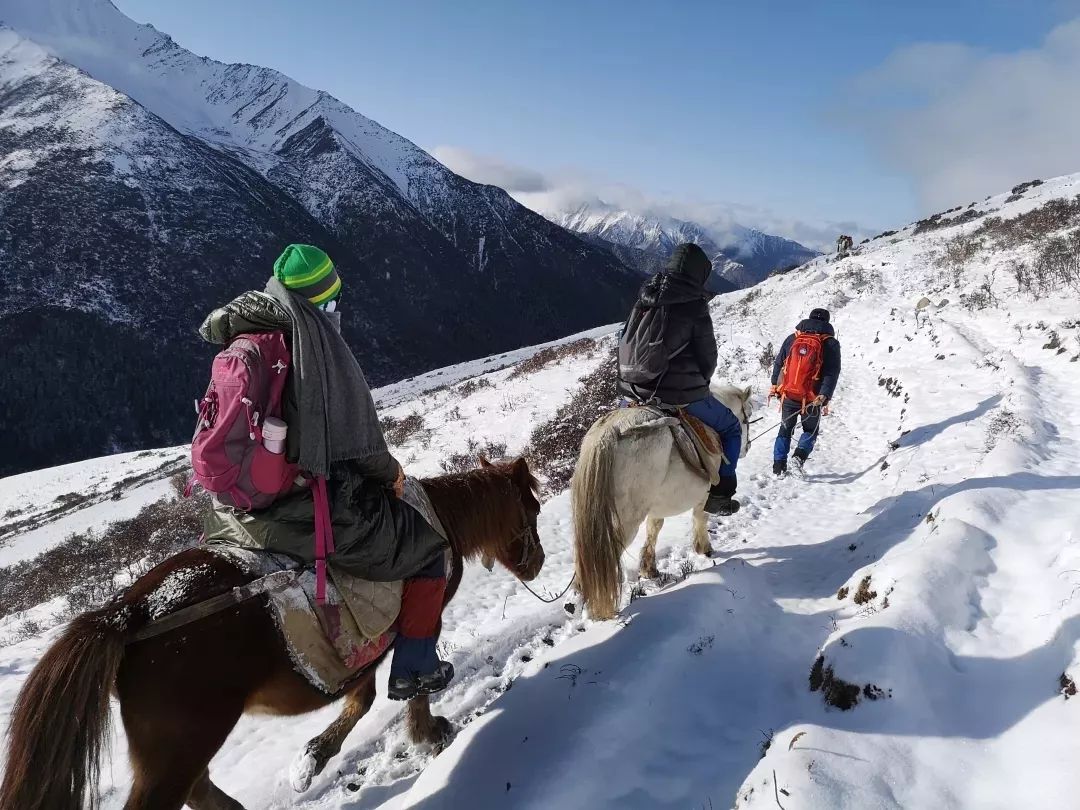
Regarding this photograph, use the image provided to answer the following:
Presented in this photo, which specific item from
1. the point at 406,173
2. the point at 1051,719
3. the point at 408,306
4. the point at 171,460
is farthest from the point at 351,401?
the point at 406,173

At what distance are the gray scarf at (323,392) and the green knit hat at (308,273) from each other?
0.17 feet

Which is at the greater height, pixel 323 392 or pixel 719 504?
pixel 323 392

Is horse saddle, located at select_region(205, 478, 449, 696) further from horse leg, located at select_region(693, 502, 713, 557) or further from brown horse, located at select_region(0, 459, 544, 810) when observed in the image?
A: horse leg, located at select_region(693, 502, 713, 557)

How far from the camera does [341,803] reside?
356cm

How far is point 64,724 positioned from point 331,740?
67.3 inches

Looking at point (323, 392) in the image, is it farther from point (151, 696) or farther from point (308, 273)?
point (151, 696)

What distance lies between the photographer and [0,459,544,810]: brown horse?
237cm

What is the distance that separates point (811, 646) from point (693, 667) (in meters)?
0.96

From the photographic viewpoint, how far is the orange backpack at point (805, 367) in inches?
326

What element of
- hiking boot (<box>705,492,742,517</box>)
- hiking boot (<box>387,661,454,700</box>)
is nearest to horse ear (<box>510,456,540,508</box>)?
hiking boot (<box>387,661,454,700</box>)

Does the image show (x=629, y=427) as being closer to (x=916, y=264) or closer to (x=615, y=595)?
(x=615, y=595)

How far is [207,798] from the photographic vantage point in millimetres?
3287

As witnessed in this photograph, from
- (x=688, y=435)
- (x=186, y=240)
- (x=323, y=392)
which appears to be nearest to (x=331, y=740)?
(x=323, y=392)

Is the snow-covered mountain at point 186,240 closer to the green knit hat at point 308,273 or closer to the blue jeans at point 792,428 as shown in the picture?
the blue jeans at point 792,428
